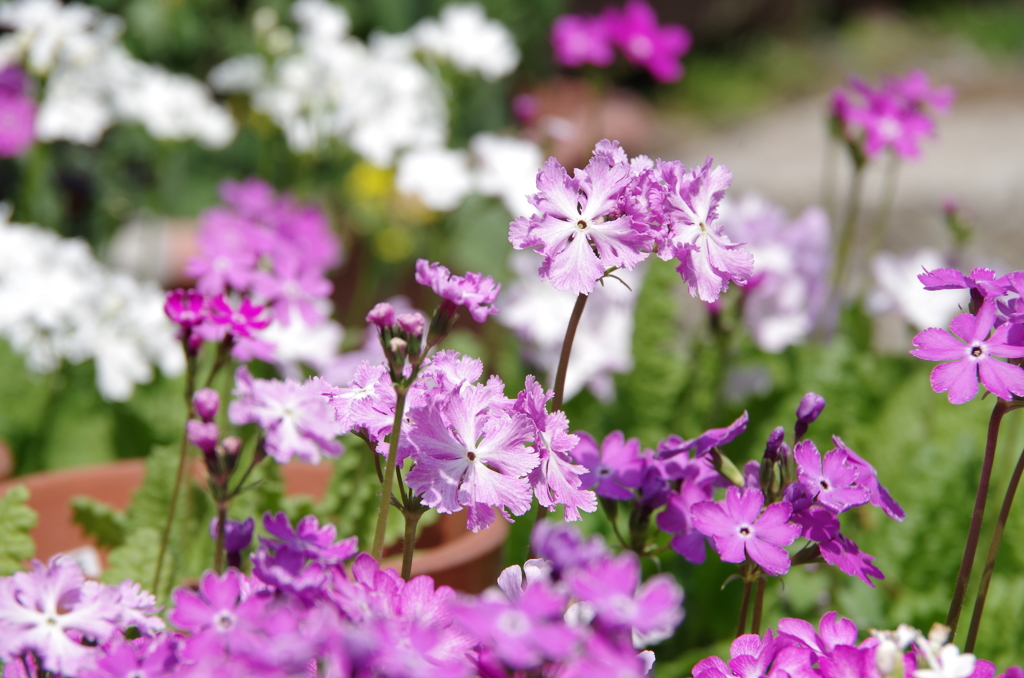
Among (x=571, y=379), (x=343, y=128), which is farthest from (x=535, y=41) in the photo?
(x=571, y=379)

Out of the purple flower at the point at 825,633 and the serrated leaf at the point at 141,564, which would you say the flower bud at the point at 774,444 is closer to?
the purple flower at the point at 825,633

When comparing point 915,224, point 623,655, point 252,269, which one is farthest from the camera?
point 915,224

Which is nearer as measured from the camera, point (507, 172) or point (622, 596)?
point (622, 596)

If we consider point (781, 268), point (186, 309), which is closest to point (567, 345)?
point (186, 309)

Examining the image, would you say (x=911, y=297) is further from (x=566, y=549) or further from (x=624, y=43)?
(x=566, y=549)

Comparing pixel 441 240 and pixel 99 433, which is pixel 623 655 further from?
pixel 441 240

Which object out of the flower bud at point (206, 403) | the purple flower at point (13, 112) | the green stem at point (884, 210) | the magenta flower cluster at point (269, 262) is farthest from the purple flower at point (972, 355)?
the purple flower at point (13, 112)

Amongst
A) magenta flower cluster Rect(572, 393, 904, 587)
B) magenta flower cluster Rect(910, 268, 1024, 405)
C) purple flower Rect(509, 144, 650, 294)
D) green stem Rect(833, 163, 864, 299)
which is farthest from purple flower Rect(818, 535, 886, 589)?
green stem Rect(833, 163, 864, 299)
